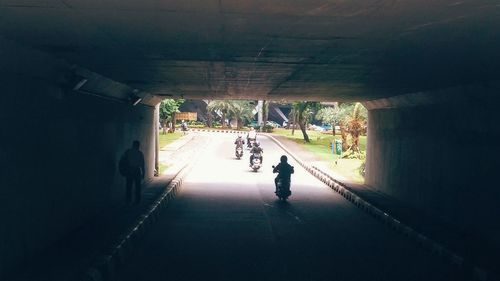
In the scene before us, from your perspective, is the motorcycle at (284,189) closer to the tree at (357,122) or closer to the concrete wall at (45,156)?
the concrete wall at (45,156)

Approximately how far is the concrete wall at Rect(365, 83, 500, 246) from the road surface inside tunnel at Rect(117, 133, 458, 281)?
159 cm

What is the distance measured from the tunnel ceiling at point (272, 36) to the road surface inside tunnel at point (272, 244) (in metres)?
3.60

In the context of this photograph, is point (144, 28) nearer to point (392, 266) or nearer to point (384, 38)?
point (384, 38)

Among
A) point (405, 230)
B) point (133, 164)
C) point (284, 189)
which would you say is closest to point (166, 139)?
point (284, 189)

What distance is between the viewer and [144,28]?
747 centimetres

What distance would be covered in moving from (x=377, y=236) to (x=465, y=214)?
202 centimetres

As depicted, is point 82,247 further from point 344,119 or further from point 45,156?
point 344,119

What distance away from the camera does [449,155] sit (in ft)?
44.5

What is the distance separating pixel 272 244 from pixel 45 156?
183 inches

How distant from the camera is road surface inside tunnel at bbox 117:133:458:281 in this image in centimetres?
902

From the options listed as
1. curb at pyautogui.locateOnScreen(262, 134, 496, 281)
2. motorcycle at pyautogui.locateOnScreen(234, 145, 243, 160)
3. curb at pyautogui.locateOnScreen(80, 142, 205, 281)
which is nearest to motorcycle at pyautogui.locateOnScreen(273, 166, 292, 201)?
curb at pyautogui.locateOnScreen(262, 134, 496, 281)

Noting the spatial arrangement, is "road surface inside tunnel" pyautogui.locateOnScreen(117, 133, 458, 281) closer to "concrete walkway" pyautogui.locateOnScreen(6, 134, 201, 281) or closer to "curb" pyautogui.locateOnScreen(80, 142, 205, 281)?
"curb" pyautogui.locateOnScreen(80, 142, 205, 281)

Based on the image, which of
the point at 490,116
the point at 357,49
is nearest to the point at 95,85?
the point at 357,49

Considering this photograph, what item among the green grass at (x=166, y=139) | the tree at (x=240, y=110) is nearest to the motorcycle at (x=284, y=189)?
the green grass at (x=166, y=139)
